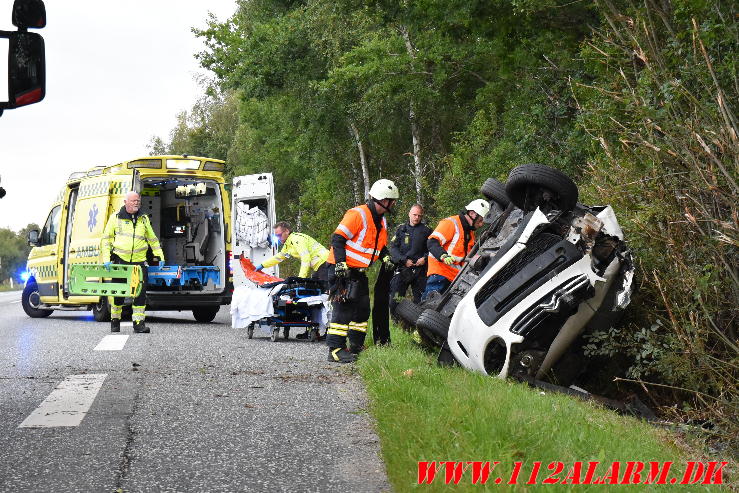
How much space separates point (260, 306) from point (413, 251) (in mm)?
2267

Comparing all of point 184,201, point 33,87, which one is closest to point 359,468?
point 33,87

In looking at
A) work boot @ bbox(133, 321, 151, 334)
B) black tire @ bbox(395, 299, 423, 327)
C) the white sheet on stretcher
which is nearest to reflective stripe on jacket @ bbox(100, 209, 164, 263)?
work boot @ bbox(133, 321, 151, 334)

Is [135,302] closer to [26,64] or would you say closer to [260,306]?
[260,306]

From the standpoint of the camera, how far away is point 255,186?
60.1 feet

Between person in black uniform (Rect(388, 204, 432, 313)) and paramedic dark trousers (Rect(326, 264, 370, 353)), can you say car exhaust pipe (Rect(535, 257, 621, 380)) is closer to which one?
paramedic dark trousers (Rect(326, 264, 370, 353))

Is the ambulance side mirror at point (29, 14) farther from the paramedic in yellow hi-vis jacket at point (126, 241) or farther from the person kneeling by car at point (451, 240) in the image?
the paramedic in yellow hi-vis jacket at point (126, 241)

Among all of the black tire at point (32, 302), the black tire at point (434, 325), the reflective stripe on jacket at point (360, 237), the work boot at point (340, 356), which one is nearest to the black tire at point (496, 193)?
the reflective stripe on jacket at point (360, 237)

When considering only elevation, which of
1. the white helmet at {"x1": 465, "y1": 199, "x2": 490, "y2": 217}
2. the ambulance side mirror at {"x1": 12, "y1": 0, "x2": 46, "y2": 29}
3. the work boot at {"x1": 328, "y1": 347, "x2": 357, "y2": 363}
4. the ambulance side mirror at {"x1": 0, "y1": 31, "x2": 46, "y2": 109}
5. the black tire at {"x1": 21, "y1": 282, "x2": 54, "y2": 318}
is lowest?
the black tire at {"x1": 21, "y1": 282, "x2": 54, "y2": 318}

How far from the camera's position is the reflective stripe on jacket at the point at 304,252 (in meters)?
13.2

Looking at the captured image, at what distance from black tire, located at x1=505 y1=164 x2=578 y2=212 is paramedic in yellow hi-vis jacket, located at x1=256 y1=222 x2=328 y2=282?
450cm

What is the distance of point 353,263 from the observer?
410 inches

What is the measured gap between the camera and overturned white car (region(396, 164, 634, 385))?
785 cm

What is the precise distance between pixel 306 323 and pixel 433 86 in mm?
12636

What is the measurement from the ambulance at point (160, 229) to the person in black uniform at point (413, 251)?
3.41 m
